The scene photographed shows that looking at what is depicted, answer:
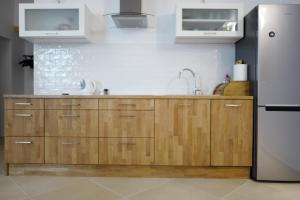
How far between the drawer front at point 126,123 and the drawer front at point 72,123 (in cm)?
8

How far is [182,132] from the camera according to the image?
2.47 m

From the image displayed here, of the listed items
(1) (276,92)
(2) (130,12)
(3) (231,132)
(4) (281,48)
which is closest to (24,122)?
(2) (130,12)

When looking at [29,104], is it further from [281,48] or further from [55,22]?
[281,48]

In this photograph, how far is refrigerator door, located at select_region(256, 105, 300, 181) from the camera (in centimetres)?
233

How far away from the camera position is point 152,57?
3.08 meters

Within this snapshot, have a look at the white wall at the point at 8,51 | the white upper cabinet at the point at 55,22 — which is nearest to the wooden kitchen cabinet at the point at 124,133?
the white upper cabinet at the point at 55,22

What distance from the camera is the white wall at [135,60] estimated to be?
3064 mm

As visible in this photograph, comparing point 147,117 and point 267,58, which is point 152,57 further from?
point 267,58

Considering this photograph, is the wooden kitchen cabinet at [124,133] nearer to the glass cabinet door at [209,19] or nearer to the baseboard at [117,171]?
the baseboard at [117,171]

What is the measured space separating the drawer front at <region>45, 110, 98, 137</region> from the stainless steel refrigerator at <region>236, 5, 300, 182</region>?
162 cm

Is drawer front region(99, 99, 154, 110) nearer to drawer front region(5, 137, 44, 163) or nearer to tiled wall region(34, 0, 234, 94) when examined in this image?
tiled wall region(34, 0, 234, 94)

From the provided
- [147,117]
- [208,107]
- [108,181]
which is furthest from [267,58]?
[108,181]

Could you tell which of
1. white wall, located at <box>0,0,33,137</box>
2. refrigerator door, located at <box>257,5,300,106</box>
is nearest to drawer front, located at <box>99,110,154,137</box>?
refrigerator door, located at <box>257,5,300,106</box>

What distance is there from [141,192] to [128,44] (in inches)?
70.0
